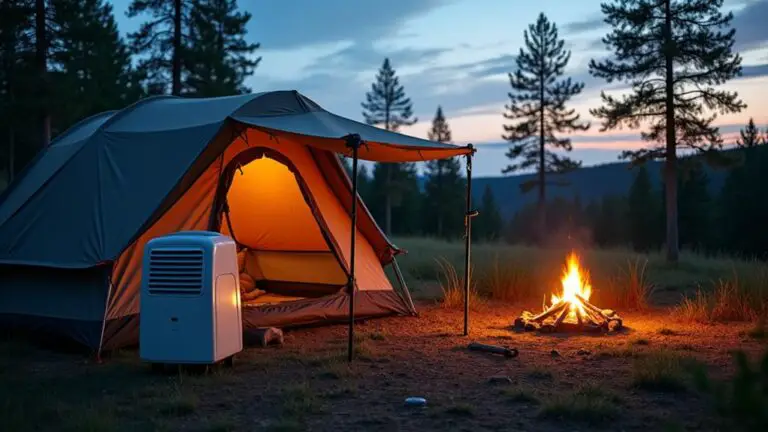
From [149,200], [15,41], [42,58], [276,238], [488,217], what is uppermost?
[15,41]

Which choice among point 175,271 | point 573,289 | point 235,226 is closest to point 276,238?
point 235,226

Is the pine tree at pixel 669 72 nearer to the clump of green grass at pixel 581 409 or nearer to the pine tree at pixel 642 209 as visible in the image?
the clump of green grass at pixel 581 409

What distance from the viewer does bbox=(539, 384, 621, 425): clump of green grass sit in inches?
172

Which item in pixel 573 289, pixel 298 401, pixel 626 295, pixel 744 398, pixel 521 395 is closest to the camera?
pixel 744 398

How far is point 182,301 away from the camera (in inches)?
207

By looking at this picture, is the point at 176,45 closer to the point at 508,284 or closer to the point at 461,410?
the point at 508,284


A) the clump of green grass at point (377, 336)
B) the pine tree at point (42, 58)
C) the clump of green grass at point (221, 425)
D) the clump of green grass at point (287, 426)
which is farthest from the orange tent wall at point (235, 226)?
the pine tree at point (42, 58)

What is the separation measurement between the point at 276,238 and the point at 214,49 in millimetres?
11959

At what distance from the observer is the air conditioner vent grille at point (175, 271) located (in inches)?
207

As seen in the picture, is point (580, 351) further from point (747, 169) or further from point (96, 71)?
point (747, 169)

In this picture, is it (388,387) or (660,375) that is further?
(388,387)

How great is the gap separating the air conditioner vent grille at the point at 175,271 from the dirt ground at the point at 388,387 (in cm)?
68

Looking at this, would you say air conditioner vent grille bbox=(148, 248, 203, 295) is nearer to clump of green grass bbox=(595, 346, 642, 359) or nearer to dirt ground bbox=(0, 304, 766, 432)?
dirt ground bbox=(0, 304, 766, 432)

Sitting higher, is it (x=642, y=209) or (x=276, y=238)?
(x=642, y=209)
